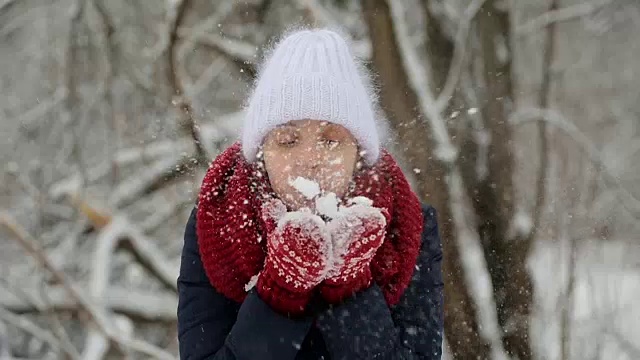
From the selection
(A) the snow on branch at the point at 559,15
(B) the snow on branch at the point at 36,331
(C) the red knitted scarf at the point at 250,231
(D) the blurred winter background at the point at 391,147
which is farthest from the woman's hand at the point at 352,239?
(B) the snow on branch at the point at 36,331

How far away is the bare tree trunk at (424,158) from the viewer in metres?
2.25

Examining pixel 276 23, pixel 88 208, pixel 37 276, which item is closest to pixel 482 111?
pixel 276 23

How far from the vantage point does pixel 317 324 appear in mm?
1163

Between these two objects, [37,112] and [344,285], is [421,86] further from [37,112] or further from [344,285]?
[37,112]

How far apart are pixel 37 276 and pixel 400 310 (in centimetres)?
293

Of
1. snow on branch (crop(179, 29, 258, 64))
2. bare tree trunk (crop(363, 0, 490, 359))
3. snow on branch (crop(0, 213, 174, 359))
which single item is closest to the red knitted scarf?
bare tree trunk (crop(363, 0, 490, 359))

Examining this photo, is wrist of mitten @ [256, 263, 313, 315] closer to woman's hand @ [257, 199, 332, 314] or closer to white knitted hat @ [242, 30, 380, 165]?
woman's hand @ [257, 199, 332, 314]

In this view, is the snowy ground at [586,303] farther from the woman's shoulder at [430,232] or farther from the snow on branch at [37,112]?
the snow on branch at [37,112]

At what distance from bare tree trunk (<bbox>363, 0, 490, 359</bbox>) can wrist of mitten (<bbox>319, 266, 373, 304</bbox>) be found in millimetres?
1187

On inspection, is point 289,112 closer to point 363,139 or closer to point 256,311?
point 363,139

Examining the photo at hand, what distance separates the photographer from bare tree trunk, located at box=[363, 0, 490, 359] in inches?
88.5

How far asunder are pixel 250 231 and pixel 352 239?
9.3 inches

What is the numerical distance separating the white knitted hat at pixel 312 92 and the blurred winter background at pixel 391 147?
54cm

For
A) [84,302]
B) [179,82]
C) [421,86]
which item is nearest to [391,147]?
[421,86]
